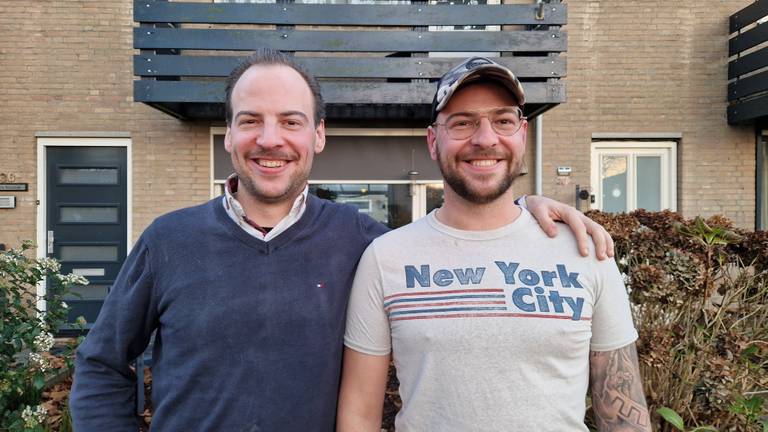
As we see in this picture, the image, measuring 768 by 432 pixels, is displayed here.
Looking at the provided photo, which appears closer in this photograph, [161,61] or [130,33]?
[161,61]

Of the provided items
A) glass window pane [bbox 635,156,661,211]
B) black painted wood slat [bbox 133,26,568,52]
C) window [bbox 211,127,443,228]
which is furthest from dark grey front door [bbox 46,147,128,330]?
glass window pane [bbox 635,156,661,211]

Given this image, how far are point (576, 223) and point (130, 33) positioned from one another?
22.3 ft

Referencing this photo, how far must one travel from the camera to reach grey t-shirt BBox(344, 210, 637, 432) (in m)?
1.47

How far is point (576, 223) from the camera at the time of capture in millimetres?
1643

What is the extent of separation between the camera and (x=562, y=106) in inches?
273

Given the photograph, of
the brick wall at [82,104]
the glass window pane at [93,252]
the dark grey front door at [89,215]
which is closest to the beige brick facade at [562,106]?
the brick wall at [82,104]

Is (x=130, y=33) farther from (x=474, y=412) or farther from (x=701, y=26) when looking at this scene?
(x=701, y=26)

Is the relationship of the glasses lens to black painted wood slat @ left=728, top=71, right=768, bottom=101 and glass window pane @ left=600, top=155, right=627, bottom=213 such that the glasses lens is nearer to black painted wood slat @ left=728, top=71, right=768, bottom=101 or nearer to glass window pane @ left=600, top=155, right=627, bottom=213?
glass window pane @ left=600, top=155, right=627, bottom=213

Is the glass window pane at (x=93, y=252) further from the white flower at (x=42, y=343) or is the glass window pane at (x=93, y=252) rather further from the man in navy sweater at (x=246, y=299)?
the man in navy sweater at (x=246, y=299)

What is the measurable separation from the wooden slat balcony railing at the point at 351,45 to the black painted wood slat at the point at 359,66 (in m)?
0.01

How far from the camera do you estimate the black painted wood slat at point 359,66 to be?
5.95 meters

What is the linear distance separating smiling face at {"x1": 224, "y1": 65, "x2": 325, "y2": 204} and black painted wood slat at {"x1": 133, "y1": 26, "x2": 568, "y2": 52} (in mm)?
4666

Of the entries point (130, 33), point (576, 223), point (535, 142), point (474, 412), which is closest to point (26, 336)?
point (474, 412)

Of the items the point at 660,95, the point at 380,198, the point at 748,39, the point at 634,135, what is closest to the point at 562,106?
the point at 634,135
